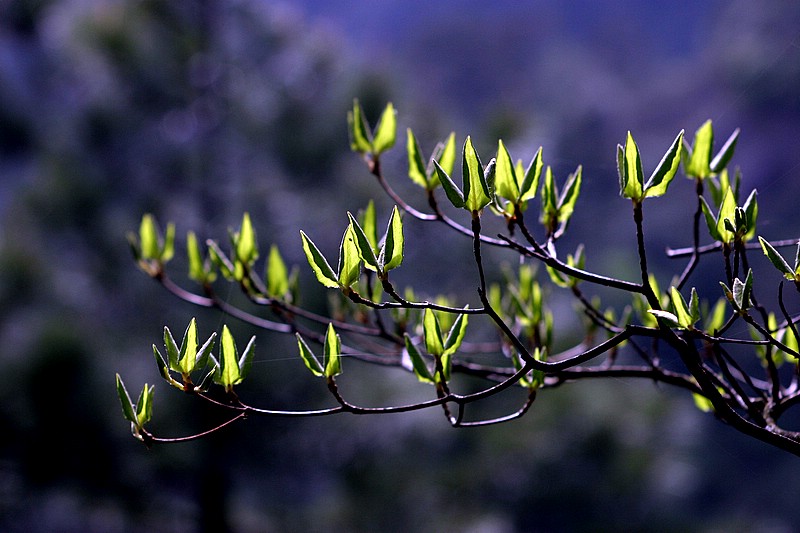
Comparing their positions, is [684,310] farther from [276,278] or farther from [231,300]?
[231,300]

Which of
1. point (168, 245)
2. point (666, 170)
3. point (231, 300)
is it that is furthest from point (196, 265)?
point (231, 300)

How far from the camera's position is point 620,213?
389 centimetres

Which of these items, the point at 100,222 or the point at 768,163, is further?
the point at 768,163

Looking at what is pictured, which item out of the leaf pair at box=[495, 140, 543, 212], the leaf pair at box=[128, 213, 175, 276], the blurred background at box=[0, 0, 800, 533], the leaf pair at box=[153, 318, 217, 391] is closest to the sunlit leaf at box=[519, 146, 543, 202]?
the leaf pair at box=[495, 140, 543, 212]

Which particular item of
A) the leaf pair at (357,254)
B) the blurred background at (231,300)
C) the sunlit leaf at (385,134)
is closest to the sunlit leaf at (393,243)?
the leaf pair at (357,254)

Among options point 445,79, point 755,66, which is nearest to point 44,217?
point 755,66

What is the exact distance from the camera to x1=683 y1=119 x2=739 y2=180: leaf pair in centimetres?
26

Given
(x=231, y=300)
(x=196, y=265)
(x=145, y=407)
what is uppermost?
(x=231, y=300)

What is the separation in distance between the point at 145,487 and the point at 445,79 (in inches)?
215

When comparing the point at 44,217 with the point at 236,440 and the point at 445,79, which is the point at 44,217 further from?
the point at 445,79

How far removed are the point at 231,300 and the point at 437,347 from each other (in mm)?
1259

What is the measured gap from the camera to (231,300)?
1.42 metres

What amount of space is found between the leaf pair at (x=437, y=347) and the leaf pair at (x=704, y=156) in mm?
117

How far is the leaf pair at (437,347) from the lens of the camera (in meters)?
0.21
